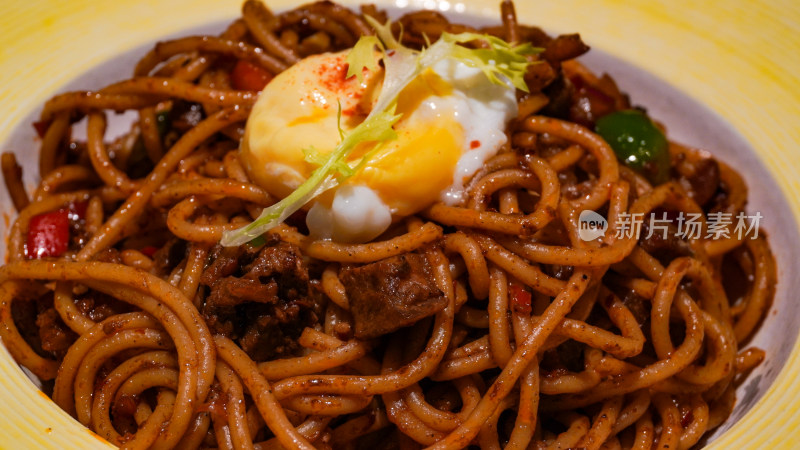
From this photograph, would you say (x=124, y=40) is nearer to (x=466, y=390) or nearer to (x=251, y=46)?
(x=251, y=46)

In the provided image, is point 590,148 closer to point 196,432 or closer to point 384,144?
point 384,144

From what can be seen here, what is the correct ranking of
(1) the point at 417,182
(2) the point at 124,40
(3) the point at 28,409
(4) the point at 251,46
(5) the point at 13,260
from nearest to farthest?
(3) the point at 28,409
(1) the point at 417,182
(5) the point at 13,260
(4) the point at 251,46
(2) the point at 124,40

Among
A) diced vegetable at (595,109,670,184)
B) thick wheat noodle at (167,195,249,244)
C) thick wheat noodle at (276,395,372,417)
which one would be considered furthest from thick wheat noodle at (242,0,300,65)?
thick wheat noodle at (276,395,372,417)

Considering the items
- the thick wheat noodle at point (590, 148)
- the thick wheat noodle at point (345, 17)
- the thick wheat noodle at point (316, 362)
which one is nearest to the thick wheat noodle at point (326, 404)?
the thick wheat noodle at point (316, 362)

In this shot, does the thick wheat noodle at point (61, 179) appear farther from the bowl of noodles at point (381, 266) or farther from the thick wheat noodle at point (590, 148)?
the thick wheat noodle at point (590, 148)

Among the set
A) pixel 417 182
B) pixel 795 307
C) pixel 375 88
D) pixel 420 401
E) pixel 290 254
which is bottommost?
pixel 795 307

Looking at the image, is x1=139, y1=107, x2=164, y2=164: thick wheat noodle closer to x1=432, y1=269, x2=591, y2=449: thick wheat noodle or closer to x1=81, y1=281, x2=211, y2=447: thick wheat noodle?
x1=81, y1=281, x2=211, y2=447: thick wheat noodle

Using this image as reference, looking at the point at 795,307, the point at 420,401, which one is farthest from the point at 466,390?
the point at 795,307
